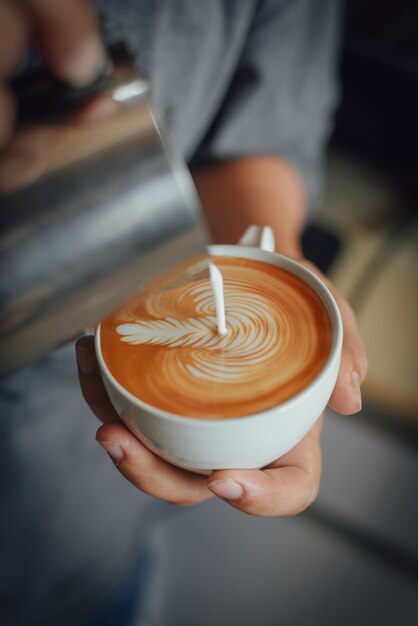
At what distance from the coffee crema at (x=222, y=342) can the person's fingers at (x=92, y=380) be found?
28 mm

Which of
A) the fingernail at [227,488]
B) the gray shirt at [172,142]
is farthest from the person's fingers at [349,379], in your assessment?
the gray shirt at [172,142]

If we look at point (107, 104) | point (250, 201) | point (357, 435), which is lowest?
point (357, 435)

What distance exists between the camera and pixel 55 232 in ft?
1.24

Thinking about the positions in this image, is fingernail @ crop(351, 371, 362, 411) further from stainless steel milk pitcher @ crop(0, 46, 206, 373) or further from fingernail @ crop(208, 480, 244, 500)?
stainless steel milk pitcher @ crop(0, 46, 206, 373)

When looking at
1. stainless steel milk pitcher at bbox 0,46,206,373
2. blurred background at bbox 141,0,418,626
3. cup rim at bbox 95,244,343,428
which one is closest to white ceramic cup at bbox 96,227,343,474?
cup rim at bbox 95,244,343,428

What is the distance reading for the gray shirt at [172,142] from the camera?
0.78 m

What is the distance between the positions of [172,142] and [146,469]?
519 mm

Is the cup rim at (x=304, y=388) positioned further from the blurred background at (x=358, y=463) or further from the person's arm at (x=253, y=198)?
the blurred background at (x=358, y=463)

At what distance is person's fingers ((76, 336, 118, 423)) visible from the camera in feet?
1.90

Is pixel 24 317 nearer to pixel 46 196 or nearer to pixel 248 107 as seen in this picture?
pixel 46 196

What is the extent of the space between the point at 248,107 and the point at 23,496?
799 mm

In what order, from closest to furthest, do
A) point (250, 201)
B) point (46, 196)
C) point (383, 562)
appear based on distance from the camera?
point (46, 196) → point (250, 201) → point (383, 562)

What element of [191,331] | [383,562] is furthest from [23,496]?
[383,562]

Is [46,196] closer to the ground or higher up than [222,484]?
higher up
